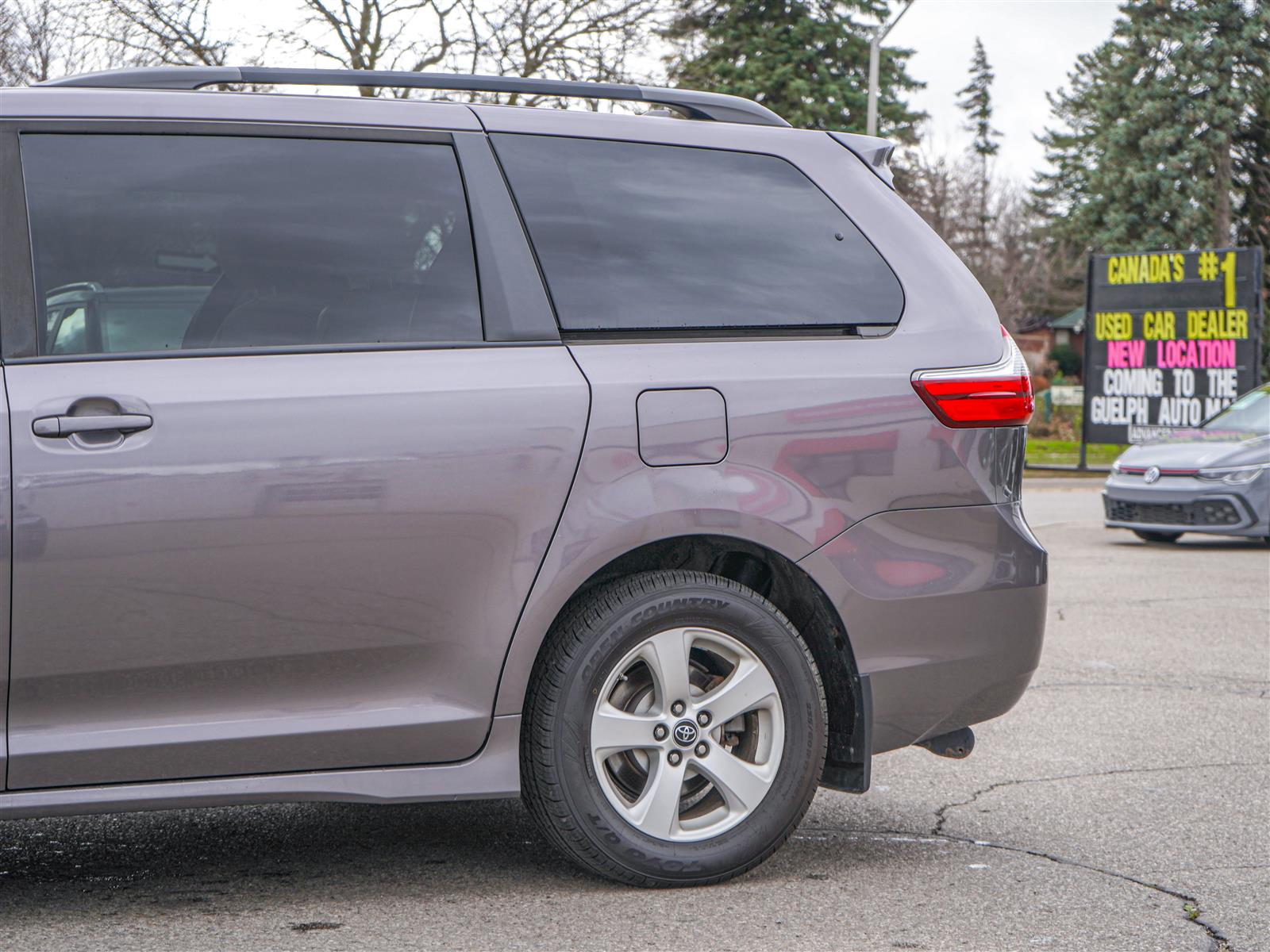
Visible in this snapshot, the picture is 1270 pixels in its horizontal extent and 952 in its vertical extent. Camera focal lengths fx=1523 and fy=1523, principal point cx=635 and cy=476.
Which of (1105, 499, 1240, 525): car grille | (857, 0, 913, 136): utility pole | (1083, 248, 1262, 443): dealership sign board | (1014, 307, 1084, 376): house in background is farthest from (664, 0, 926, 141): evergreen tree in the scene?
(1105, 499, 1240, 525): car grille

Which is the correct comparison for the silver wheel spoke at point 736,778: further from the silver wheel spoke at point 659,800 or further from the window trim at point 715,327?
the window trim at point 715,327

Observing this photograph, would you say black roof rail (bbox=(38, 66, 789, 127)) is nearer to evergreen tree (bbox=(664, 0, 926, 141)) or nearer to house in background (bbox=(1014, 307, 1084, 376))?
evergreen tree (bbox=(664, 0, 926, 141))

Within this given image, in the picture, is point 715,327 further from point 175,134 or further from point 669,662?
point 175,134

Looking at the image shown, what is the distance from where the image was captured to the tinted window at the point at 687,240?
3.70 m

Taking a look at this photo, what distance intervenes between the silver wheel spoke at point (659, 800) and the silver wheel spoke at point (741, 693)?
0.53ft

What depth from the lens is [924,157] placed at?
44188mm

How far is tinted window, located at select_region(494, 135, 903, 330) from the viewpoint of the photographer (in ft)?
12.1

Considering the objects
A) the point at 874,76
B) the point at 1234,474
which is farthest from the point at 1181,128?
the point at 1234,474

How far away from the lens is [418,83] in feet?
12.7

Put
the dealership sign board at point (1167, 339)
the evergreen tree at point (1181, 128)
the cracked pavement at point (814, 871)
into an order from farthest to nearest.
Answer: the evergreen tree at point (1181, 128), the dealership sign board at point (1167, 339), the cracked pavement at point (814, 871)

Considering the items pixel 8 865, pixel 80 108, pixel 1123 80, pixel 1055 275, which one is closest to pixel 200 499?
pixel 80 108

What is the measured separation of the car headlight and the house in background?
164 feet

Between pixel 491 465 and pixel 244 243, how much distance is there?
76 cm

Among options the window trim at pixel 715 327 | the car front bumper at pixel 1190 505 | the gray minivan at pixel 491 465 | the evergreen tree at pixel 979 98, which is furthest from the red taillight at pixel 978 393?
the evergreen tree at pixel 979 98
